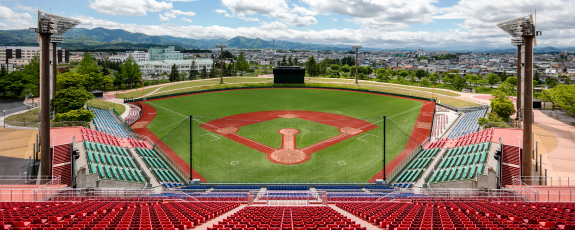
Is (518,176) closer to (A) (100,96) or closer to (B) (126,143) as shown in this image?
(B) (126,143)

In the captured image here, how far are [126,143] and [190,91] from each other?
4862cm

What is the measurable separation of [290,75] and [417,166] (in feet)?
214

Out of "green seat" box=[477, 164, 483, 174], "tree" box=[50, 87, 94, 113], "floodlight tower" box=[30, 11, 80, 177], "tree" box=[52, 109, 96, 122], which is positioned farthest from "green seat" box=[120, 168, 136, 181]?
"green seat" box=[477, 164, 483, 174]

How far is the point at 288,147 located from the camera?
40.1m

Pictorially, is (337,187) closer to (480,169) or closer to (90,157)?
(480,169)

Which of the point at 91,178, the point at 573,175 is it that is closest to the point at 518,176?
the point at 573,175

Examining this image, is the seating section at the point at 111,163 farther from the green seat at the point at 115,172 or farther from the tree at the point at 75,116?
the tree at the point at 75,116

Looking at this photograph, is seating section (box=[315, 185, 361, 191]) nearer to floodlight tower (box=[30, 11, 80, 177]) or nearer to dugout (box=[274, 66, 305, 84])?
floodlight tower (box=[30, 11, 80, 177])

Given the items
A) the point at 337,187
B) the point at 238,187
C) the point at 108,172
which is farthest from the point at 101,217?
the point at 337,187

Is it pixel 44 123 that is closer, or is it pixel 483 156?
pixel 44 123

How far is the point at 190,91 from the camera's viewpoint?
82.4m

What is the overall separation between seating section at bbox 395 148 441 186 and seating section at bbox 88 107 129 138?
29.3 metres

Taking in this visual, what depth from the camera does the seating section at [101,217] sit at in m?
12.1

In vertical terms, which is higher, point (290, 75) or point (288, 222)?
point (290, 75)
